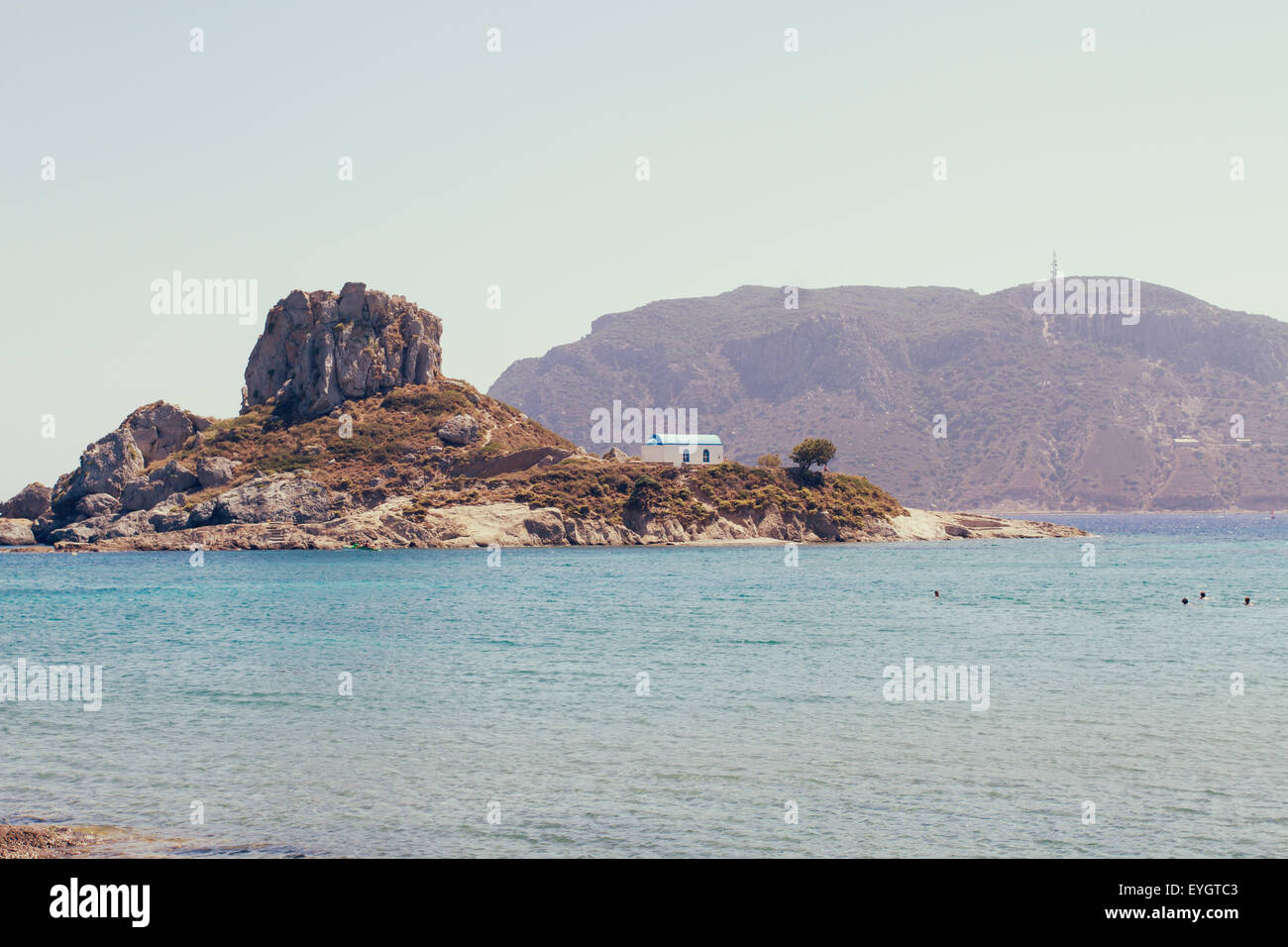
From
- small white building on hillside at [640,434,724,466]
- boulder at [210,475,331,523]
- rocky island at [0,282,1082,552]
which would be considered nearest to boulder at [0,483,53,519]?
rocky island at [0,282,1082,552]

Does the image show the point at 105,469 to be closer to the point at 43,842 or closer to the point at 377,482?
the point at 377,482

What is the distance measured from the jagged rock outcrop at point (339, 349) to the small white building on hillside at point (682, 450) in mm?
42229

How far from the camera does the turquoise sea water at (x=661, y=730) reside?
22.2 meters

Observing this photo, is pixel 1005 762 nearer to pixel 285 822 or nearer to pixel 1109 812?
pixel 1109 812

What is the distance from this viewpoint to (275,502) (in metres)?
158

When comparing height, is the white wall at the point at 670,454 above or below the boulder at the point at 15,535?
above

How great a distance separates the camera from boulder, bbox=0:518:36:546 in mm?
176000

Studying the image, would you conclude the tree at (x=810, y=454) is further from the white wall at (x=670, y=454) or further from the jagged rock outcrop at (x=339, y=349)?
the jagged rock outcrop at (x=339, y=349)

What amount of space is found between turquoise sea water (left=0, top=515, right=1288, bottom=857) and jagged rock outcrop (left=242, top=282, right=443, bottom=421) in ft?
395

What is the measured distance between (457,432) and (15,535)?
67179mm

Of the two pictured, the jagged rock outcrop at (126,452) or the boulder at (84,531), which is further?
the jagged rock outcrop at (126,452)

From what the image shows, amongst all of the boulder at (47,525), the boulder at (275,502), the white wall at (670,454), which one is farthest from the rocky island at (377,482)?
the white wall at (670,454)

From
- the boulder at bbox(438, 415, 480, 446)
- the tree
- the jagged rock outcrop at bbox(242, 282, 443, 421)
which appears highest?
the jagged rock outcrop at bbox(242, 282, 443, 421)

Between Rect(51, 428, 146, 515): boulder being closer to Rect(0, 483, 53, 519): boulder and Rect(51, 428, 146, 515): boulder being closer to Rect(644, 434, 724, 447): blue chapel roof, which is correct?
Rect(0, 483, 53, 519): boulder
